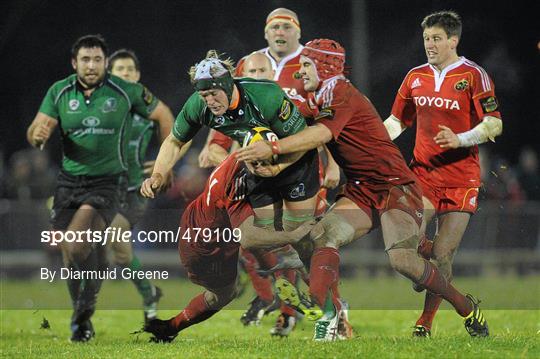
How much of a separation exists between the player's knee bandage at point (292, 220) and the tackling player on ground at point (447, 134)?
40.2 inches

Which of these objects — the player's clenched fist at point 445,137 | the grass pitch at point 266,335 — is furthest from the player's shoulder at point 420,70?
the grass pitch at point 266,335

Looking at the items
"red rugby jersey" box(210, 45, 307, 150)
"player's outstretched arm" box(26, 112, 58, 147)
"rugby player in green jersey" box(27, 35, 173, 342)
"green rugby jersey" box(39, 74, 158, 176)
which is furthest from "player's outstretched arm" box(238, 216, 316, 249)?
"player's outstretched arm" box(26, 112, 58, 147)

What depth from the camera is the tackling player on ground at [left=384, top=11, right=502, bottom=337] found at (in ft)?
30.3

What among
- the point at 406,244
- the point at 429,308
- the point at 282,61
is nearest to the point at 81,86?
the point at 282,61

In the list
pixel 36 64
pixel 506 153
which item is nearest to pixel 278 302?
pixel 506 153

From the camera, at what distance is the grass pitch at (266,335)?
8.04 m

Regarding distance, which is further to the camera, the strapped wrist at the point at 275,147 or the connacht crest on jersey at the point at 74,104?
the connacht crest on jersey at the point at 74,104

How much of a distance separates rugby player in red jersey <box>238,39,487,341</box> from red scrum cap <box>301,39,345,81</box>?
12 mm

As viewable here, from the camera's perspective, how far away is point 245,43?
33.2 feet

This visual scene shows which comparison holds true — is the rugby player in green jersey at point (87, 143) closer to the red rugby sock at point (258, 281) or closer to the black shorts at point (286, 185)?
the red rugby sock at point (258, 281)

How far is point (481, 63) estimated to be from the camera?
965cm

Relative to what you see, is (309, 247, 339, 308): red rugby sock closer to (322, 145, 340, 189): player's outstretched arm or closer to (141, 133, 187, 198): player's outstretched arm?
(322, 145, 340, 189): player's outstretched arm

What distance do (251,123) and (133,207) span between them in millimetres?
2683

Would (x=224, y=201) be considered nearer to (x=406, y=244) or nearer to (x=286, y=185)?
(x=286, y=185)
